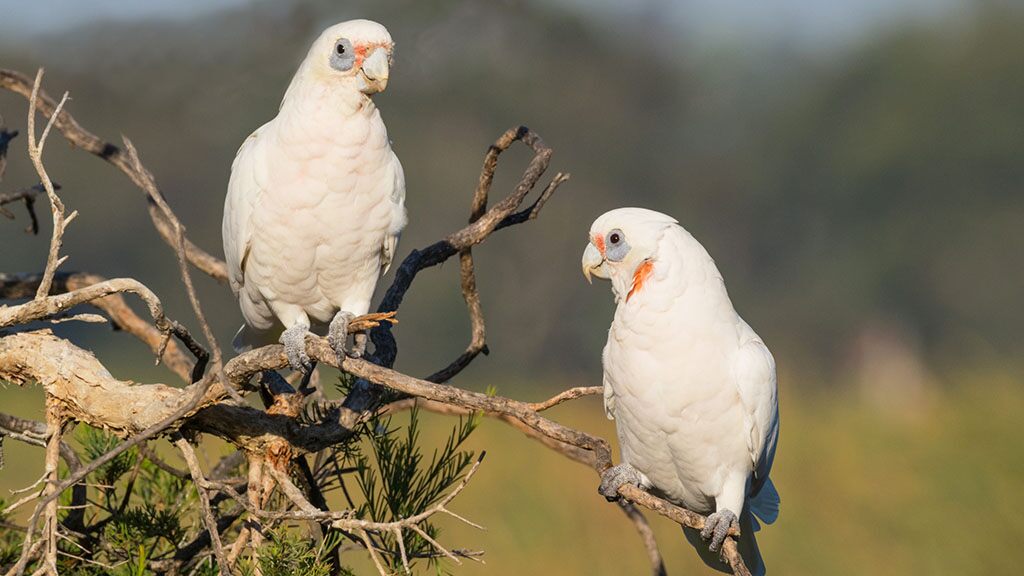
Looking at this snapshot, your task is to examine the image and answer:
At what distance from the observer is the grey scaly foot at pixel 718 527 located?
2.52 metres

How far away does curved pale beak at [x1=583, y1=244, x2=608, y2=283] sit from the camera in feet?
8.62

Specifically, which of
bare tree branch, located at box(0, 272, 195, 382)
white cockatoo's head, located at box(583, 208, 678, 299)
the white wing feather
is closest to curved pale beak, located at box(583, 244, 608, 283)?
white cockatoo's head, located at box(583, 208, 678, 299)

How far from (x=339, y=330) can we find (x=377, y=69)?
63cm

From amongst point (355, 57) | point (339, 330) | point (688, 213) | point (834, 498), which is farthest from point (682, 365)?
point (688, 213)

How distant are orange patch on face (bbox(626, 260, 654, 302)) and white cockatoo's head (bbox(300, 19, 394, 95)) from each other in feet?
2.45

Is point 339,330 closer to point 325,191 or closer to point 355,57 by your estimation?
point 325,191

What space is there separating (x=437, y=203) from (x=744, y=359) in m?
13.3

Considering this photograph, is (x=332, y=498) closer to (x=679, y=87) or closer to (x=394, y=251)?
(x=394, y=251)

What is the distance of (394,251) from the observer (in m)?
2.79

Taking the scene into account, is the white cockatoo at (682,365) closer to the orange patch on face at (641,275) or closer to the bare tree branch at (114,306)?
the orange patch on face at (641,275)

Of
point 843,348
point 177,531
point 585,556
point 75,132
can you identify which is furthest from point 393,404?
point 843,348

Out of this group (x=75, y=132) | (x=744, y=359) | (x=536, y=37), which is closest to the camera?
(x=744, y=359)

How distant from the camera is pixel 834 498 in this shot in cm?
642

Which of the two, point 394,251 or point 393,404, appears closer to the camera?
point 394,251
